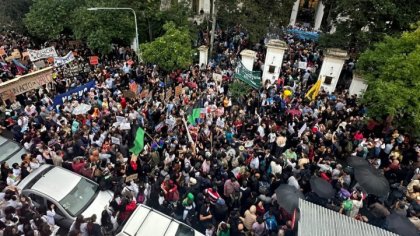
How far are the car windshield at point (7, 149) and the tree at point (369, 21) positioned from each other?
54.3ft

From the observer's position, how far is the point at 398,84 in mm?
12500

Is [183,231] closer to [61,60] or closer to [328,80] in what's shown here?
[61,60]

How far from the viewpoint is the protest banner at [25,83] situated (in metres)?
13.4

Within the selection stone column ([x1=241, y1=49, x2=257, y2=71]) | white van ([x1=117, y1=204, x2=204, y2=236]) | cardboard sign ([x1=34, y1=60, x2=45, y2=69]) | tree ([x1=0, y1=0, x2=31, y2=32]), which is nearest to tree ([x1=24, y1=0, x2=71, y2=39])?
tree ([x1=0, y1=0, x2=31, y2=32])

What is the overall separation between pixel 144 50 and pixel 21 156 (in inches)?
380

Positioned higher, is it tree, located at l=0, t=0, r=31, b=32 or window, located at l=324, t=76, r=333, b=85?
tree, located at l=0, t=0, r=31, b=32

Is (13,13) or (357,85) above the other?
(13,13)

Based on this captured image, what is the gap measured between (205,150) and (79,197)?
395 centimetres

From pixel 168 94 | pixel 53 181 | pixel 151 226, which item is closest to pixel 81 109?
pixel 168 94

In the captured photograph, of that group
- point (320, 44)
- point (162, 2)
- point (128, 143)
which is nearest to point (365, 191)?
point (128, 143)

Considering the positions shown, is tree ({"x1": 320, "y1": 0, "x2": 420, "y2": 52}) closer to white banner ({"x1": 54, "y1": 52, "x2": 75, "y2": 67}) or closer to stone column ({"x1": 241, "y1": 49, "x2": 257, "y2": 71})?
stone column ({"x1": 241, "y1": 49, "x2": 257, "y2": 71})

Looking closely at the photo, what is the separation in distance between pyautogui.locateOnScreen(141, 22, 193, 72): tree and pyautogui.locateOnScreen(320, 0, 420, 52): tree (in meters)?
8.36

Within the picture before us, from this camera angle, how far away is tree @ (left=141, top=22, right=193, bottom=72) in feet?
55.8

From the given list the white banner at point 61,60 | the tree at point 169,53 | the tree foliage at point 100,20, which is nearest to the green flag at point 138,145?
the tree at point 169,53
